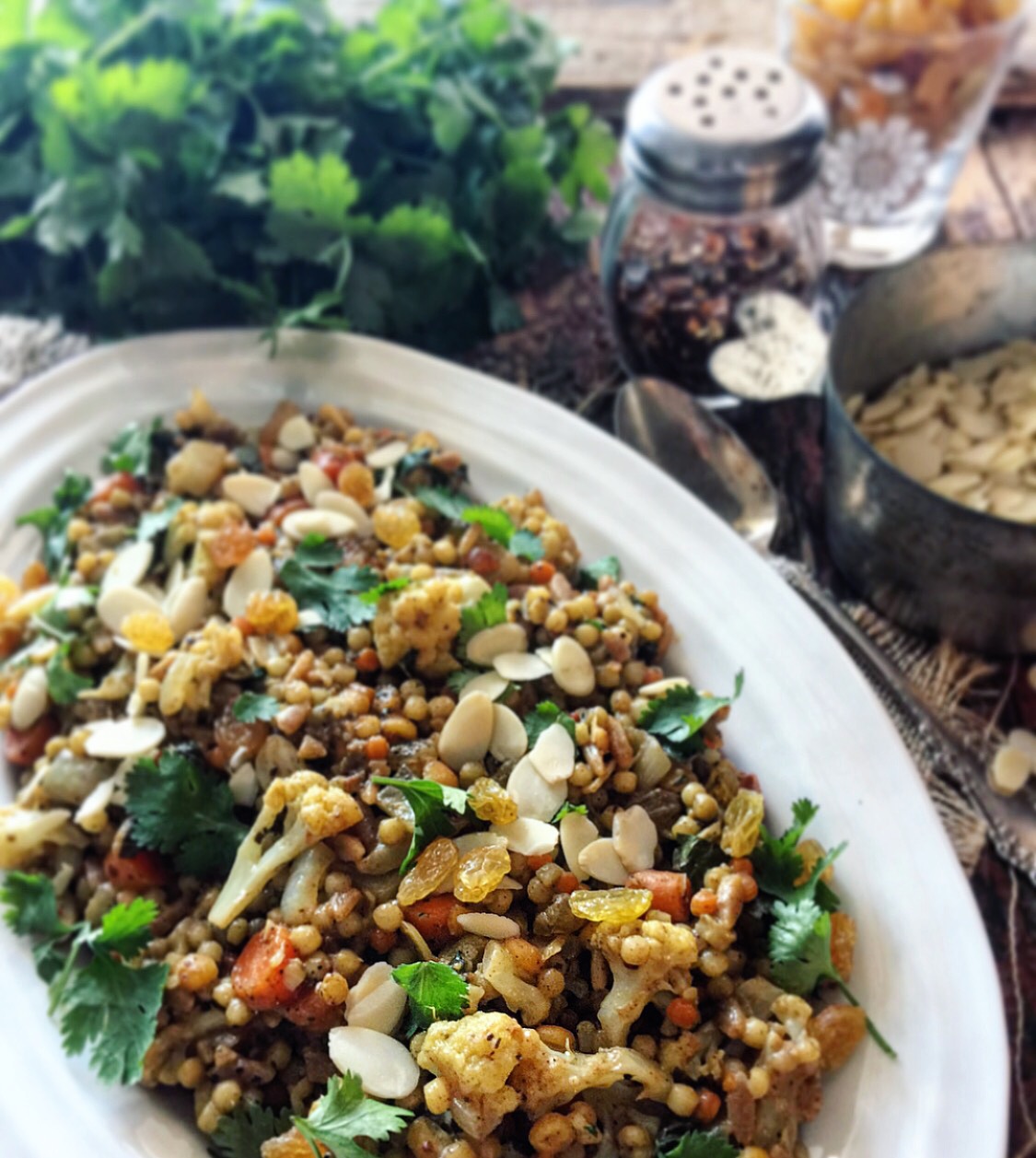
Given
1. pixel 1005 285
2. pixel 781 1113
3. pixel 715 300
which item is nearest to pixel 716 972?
pixel 781 1113

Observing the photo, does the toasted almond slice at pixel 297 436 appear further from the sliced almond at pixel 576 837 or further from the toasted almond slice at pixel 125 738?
the sliced almond at pixel 576 837

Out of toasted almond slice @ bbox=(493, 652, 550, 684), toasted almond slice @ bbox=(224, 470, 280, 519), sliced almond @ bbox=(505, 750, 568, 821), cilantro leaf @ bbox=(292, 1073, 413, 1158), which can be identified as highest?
toasted almond slice @ bbox=(224, 470, 280, 519)

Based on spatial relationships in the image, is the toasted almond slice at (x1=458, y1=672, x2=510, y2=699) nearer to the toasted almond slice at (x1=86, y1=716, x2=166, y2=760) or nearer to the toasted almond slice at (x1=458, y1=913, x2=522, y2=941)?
the toasted almond slice at (x1=458, y1=913, x2=522, y2=941)

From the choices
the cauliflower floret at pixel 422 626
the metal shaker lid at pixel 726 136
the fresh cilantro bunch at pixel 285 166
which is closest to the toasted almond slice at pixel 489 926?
the cauliflower floret at pixel 422 626

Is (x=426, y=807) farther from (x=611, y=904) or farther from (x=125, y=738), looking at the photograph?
(x=125, y=738)

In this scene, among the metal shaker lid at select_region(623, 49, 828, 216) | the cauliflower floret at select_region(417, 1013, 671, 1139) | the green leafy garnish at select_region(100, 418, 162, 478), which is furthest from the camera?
the metal shaker lid at select_region(623, 49, 828, 216)

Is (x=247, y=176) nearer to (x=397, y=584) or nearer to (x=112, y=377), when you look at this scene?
(x=112, y=377)

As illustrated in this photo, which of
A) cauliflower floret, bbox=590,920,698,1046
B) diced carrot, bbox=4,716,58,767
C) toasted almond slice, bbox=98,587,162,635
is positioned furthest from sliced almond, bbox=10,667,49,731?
cauliflower floret, bbox=590,920,698,1046

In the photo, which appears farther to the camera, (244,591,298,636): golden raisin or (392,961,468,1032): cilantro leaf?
(244,591,298,636): golden raisin
